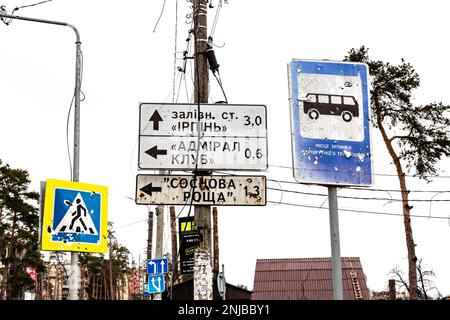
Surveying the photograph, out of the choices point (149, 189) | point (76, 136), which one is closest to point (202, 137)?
point (149, 189)

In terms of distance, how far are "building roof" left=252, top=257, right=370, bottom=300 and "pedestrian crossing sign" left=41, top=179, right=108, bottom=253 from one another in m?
29.0

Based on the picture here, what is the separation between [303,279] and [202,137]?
33765 mm

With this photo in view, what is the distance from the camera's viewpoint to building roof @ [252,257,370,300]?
35.8 m

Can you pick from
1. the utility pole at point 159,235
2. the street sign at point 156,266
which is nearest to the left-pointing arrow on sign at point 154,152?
the street sign at point 156,266

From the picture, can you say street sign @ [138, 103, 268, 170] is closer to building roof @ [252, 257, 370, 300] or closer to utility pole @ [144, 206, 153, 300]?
utility pole @ [144, 206, 153, 300]

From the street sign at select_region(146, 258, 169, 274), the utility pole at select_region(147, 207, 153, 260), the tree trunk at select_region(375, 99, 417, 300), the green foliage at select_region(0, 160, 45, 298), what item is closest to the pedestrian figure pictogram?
the street sign at select_region(146, 258, 169, 274)

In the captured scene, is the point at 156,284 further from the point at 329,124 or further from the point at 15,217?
the point at 15,217

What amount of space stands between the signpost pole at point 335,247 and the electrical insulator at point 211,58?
416cm

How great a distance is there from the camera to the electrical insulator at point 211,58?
813cm

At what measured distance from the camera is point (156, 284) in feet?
55.7

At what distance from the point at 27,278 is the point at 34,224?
5870 millimetres
